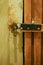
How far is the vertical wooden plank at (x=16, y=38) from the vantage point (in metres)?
1.55

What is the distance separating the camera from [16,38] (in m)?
1.58

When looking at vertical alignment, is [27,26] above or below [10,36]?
above

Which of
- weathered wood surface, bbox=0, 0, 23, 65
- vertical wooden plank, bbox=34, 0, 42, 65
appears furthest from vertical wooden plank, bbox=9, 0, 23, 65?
vertical wooden plank, bbox=34, 0, 42, 65

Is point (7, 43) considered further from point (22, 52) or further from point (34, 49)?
point (34, 49)

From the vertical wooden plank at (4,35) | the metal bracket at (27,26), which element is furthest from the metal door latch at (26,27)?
the vertical wooden plank at (4,35)

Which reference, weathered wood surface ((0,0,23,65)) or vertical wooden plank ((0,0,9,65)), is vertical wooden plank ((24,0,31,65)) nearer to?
weathered wood surface ((0,0,23,65))

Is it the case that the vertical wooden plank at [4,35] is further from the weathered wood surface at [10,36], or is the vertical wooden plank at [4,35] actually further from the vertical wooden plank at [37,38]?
the vertical wooden plank at [37,38]

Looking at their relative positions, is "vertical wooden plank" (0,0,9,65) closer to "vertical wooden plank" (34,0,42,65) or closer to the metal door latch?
the metal door latch

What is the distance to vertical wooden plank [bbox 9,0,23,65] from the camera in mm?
1552

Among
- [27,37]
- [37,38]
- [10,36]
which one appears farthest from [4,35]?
A: [37,38]

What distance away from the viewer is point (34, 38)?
1597 millimetres

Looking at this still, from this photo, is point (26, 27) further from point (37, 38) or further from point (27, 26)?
point (37, 38)

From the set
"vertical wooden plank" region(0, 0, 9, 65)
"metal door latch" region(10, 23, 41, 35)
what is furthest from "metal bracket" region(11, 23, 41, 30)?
"vertical wooden plank" region(0, 0, 9, 65)

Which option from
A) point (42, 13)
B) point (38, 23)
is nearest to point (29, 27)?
point (38, 23)
